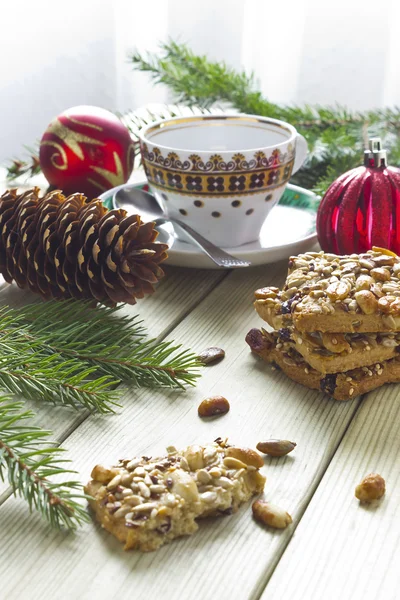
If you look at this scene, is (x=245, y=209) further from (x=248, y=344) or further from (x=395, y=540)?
(x=395, y=540)

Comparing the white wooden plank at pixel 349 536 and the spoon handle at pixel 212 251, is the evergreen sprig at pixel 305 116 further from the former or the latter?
the white wooden plank at pixel 349 536

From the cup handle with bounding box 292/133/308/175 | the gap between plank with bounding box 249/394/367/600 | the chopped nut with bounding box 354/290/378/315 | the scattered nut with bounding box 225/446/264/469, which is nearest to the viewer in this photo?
the gap between plank with bounding box 249/394/367/600

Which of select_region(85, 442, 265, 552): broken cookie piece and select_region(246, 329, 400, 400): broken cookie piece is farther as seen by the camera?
select_region(246, 329, 400, 400): broken cookie piece

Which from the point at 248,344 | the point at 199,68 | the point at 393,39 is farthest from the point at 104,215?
the point at 393,39

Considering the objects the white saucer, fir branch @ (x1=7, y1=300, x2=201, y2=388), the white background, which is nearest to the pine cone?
fir branch @ (x1=7, y1=300, x2=201, y2=388)

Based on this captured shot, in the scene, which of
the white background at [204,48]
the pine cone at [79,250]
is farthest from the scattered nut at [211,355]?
the white background at [204,48]

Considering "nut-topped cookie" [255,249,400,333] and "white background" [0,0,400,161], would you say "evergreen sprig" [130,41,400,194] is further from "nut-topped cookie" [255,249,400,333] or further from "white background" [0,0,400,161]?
"nut-topped cookie" [255,249,400,333]
